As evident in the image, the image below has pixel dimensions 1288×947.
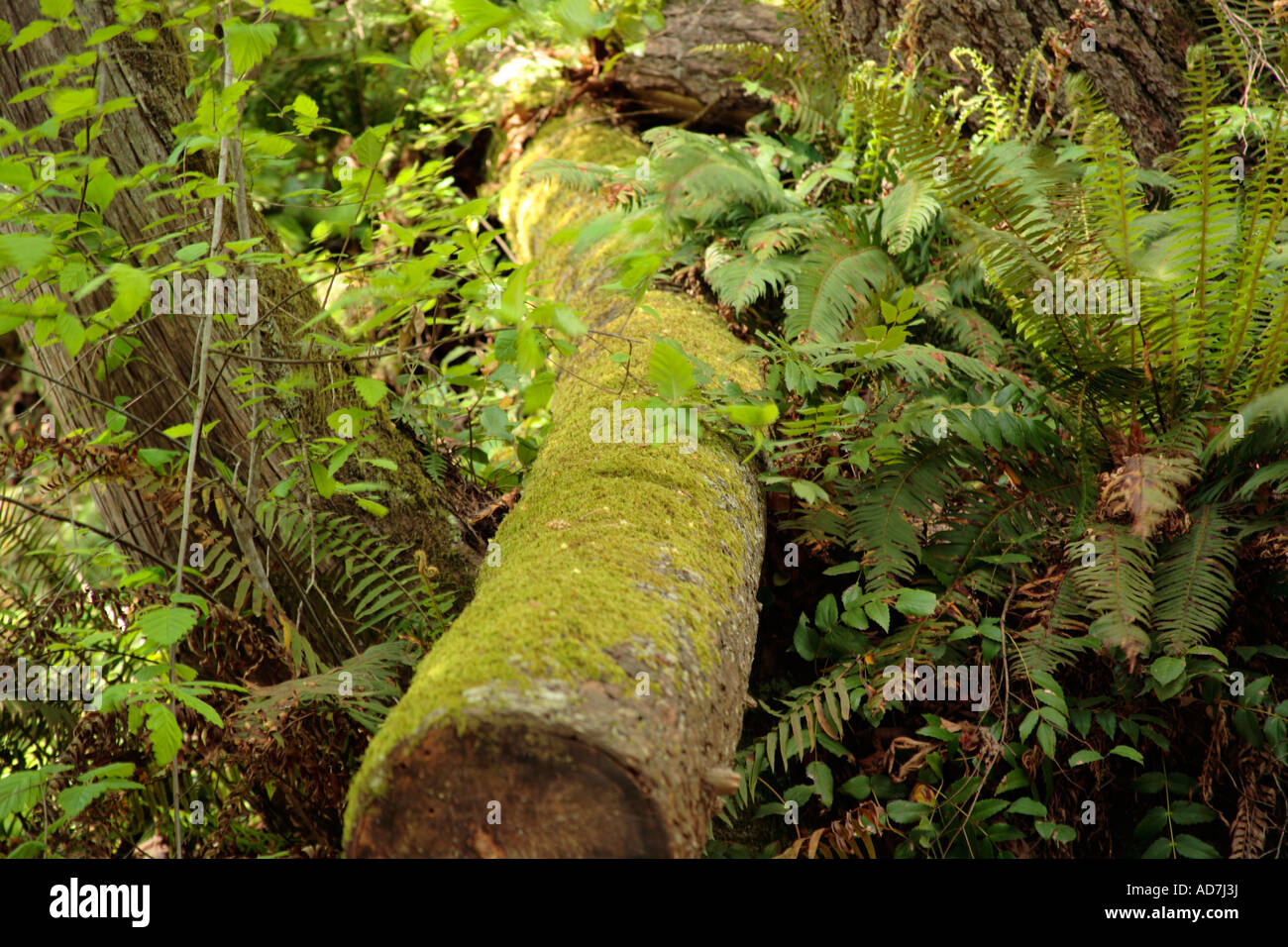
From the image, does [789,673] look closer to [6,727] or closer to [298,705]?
[298,705]

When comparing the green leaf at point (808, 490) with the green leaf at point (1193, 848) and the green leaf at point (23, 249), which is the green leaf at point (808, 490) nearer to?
the green leaf at point (1193, 848)

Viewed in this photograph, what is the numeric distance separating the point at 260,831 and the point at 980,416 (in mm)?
2594

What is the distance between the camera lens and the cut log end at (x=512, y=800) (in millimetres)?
1604

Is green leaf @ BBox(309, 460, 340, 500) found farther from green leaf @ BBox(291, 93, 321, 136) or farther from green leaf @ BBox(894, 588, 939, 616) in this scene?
green leaf @ BBox(894, 588, 939, 616)

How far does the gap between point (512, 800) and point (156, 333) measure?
7.01 ft

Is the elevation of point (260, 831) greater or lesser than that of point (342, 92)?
lesser

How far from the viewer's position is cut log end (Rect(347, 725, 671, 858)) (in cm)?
160

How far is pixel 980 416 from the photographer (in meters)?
2.67

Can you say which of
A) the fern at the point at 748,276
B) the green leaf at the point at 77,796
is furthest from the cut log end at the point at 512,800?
the fern at the point at 748,276

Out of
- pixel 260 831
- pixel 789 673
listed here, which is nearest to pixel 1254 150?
pixel 789 673

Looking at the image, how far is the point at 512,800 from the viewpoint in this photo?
162 cm

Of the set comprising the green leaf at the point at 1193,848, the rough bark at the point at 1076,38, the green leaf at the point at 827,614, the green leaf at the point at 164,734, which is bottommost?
the green leaf at the point at 1193,848

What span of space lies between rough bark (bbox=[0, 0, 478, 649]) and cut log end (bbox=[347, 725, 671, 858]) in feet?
4.54
